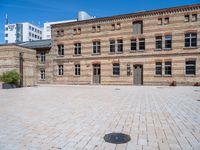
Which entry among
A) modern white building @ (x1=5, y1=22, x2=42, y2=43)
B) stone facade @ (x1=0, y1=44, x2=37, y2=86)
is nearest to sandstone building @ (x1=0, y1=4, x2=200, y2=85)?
stone facade @ (x1=0, y1=44, x2=37, y2=86)

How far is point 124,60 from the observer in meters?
26.8

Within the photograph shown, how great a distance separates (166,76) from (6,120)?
70.4 ft

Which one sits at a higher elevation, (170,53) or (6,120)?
(170,53)

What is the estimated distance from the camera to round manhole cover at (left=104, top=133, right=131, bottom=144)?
16.6 ft

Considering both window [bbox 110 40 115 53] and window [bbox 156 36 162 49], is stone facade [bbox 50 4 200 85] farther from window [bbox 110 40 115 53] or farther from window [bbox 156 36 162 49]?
window [bbox 110 40 115 53]

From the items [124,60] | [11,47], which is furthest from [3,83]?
[124,60]

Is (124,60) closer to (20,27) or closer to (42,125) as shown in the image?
(42,125)

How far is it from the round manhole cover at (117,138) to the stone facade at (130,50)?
20822mm

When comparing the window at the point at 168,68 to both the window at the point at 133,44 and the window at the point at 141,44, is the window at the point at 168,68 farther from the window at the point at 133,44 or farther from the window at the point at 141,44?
the window at the point at 133,44

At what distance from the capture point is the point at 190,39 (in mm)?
23656

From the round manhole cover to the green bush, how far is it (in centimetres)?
2029

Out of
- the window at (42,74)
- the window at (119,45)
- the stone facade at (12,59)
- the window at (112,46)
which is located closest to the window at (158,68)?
the window at (119,45)

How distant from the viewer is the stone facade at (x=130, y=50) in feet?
78.1

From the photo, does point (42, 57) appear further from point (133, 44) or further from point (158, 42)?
point (158, 42)
